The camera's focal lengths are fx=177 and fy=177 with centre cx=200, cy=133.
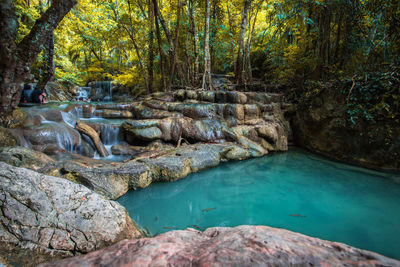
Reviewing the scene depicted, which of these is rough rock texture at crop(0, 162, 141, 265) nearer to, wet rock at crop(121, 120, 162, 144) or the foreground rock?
the foreground rock

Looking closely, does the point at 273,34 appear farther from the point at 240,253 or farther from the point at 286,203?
the point at 240,253

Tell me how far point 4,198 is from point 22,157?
2.14 metres

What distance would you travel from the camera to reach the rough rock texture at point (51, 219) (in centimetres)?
135

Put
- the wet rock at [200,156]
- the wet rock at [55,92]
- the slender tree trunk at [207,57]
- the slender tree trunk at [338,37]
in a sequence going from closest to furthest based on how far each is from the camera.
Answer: the wet rock at [200,156], the slender tree trunk at [338,37], the slender tree trunk at [207,57], the wet rock at [55,92]

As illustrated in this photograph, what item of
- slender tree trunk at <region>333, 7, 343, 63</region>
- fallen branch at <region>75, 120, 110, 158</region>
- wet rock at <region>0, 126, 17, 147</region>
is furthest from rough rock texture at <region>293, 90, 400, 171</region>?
wet rock at <region>0, 126, 17, 147</region>

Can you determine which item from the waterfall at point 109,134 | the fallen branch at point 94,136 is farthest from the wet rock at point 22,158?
the waterfall at point 109,134

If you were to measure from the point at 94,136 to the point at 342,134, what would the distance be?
7328mm

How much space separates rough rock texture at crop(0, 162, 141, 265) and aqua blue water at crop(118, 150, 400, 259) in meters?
0.79

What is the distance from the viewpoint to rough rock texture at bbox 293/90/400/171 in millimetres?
4602

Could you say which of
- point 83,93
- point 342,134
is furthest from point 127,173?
point 83,93

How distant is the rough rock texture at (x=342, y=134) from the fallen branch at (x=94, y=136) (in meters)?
6.77

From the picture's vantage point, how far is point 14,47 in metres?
3.72

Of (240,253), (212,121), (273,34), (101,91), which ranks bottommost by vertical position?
(240,253)

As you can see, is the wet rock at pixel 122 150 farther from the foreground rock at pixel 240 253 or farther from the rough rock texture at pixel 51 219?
the foreground rock at pixel 240 253
